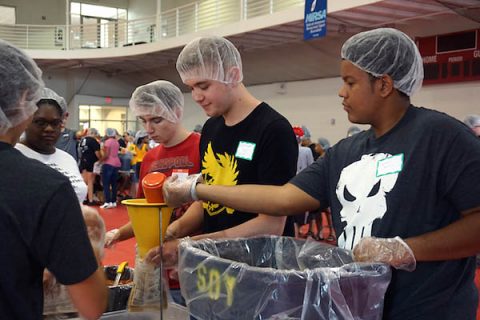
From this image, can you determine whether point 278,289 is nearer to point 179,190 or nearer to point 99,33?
point 179,190

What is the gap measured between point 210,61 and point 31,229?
3.30ft

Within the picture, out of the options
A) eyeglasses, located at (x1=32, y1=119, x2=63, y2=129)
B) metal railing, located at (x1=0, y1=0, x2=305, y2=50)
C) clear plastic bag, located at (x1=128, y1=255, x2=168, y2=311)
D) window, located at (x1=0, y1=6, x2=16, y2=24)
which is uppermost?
window, located at (x1=0, y1=6, x2=16, y2=24)

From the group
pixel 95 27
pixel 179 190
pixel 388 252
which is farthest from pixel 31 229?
pixel 95 27

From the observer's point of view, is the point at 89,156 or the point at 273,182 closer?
the point at 273,182

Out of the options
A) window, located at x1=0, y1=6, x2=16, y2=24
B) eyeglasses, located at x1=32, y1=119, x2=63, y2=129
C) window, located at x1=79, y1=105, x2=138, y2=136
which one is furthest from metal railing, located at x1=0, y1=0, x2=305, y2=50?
eyeglasses, located at x1=32, y1=119, x2=63, y2=129

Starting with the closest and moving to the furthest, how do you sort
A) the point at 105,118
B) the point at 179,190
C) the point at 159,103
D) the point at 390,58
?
the point at 390,58 → the point at 179,190 → the point at 159,103 → the point at 105,118

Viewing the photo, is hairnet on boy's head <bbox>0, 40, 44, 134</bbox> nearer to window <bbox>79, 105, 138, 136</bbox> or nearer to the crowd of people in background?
the crowd of people in background

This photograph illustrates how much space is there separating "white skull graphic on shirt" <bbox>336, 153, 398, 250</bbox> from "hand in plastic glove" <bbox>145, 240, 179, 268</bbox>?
46cm

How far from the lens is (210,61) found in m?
1.69

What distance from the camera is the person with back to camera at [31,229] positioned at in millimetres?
844

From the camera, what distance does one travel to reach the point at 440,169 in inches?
43.4

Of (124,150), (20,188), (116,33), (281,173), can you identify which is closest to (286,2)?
(124,150)

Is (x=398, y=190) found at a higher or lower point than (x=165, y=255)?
higher

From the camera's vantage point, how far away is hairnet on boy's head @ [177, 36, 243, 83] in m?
1.69
